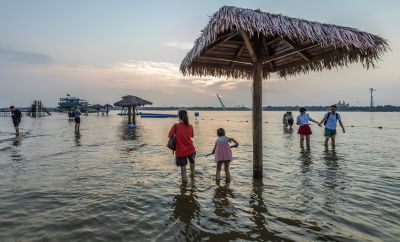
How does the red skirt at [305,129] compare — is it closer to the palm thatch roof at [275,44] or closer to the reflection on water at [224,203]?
the palm thatch roof at [275,44]

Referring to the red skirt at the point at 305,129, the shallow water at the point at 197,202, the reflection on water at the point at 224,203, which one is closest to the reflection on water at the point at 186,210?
the shallow water at the point at 197,202

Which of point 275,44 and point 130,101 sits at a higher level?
point 275,44

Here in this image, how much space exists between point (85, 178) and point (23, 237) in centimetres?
363

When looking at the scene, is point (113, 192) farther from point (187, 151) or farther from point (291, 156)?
point (291, 156)

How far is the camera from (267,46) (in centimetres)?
856

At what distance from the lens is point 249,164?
9781 mm

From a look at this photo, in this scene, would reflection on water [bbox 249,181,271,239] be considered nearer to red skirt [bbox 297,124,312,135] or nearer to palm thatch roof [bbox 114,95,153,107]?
red skirt [bbox 297,124,312,135]

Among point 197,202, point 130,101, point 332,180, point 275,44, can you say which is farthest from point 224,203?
point 130,101

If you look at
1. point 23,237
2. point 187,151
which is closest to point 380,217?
point 187,151

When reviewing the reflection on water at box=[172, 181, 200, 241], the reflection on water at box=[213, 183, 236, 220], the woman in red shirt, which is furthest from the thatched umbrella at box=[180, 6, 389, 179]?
the reflection on water at box=[172, 181, 200, 241]

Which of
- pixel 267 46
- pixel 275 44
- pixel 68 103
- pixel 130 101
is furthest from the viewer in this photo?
pixel 68 103

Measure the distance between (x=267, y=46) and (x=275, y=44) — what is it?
1.04 feet

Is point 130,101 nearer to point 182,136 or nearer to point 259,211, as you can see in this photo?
point 182,136

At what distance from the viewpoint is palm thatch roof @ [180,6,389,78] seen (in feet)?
20.4
